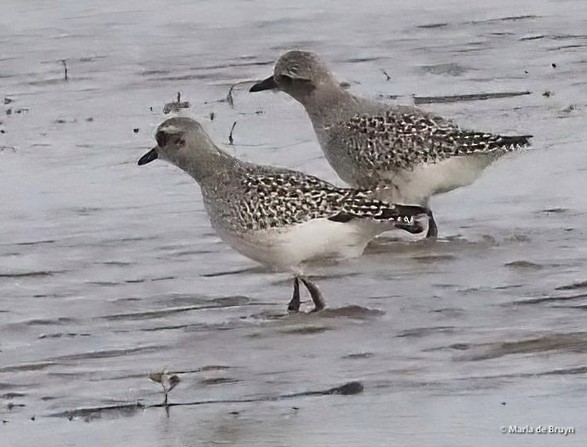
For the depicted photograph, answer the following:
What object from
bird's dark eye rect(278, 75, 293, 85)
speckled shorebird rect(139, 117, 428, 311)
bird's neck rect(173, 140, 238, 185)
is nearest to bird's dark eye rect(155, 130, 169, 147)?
bird's neck rect(173, 140, 238, 185)

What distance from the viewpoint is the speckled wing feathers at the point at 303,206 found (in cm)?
845

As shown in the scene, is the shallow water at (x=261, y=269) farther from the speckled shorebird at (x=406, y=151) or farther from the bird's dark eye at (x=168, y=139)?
the bird's dark eye at (x=168, y=139)

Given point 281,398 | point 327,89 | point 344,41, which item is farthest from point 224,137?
point 281,398

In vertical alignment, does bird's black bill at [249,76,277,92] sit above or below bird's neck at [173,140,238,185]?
above

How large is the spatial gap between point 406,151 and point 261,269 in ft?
3.97

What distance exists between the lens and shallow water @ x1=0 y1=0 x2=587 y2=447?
264 inches

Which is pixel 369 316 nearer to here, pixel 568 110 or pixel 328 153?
pixel 328 153

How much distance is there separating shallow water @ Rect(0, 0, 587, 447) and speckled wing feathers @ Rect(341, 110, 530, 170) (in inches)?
15.8

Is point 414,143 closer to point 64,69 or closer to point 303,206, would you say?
point 303,206

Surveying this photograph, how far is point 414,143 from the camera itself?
9.84 meters

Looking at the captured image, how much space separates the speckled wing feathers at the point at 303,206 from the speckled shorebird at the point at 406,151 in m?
1.12

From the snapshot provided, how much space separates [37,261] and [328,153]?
1.83m

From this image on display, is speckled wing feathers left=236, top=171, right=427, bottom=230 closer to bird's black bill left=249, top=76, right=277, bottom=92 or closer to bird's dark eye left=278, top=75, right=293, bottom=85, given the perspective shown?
bird's dark eye left=278, top=75, right=293, bottom=85

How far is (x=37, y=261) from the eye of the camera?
30.2ft
